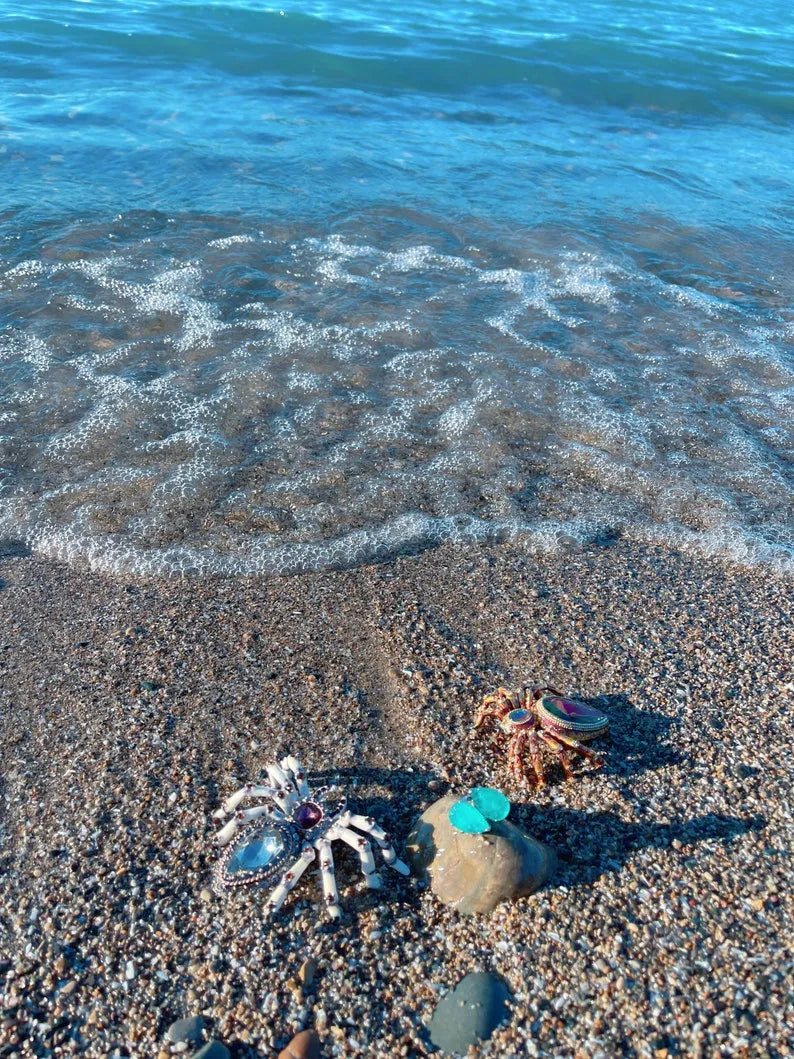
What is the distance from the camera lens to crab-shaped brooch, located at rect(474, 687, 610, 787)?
3686 mm

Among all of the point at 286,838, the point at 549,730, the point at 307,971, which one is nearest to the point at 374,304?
the point at 549,730

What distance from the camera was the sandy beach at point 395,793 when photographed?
2852mm

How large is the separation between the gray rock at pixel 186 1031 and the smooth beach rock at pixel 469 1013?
780mm

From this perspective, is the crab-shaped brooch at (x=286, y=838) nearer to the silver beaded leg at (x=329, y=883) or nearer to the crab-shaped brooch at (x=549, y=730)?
the silver beaded leg at (x=329, y=883)

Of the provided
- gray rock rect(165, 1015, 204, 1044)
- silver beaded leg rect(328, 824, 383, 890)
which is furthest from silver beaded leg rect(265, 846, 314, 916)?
gray rock rect(165, 1015, 204, 1044)

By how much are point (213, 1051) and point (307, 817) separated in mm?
858

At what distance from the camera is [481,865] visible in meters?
3.10

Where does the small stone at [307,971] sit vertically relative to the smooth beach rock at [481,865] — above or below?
below

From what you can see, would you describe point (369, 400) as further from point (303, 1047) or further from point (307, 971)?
point (303, 1047)

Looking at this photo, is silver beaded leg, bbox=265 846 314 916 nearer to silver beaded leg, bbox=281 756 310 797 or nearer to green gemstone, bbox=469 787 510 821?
silver beaded leg, bbox=281 756 310 797

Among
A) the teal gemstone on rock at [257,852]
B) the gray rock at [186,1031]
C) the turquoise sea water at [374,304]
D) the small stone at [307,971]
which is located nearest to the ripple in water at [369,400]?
the turquoise sea water at [374,304]

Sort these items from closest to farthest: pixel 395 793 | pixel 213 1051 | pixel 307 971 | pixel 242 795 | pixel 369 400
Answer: pixel 213 1051, pixel 307 971, pixel 242 795, pixel 395 793, pixel 369 400

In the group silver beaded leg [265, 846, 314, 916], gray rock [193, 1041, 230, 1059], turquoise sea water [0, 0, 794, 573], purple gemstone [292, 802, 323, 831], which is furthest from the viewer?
turquoise sea water [0, 0, 794, 573]

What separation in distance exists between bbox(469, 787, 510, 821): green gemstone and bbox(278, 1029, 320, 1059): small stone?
981 millimetres
